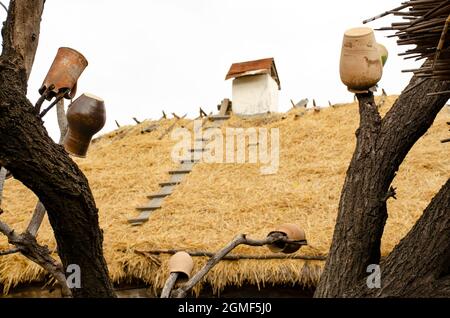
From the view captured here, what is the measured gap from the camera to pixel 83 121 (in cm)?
267

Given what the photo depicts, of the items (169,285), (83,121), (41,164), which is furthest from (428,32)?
(169,285)

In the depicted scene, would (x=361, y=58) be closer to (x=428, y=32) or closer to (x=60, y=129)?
(x=428, y=32)

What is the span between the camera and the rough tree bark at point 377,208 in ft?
7.95

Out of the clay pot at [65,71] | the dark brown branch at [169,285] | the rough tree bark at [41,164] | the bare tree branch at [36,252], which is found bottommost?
the dark brown branch at [169,285]

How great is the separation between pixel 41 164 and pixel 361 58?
1430 mm

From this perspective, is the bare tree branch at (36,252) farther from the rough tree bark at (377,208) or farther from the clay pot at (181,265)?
the rough tree bark at (377,208)

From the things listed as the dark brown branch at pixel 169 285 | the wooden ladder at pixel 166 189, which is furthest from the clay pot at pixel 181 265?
the wooden ladder at pixel 166 189

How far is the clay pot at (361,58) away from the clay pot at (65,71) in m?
1.13

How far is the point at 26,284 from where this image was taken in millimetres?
4594

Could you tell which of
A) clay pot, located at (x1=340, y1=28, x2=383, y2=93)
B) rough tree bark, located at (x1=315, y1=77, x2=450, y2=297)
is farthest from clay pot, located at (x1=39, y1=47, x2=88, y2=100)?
rough tree bark, located at (x1=315, y1=77, x2=450, y2=297)

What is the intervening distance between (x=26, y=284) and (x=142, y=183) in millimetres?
2174

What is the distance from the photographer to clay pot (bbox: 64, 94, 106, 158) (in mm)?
2670

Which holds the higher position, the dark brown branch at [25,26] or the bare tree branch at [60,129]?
the dark brown branch at [25,26]
